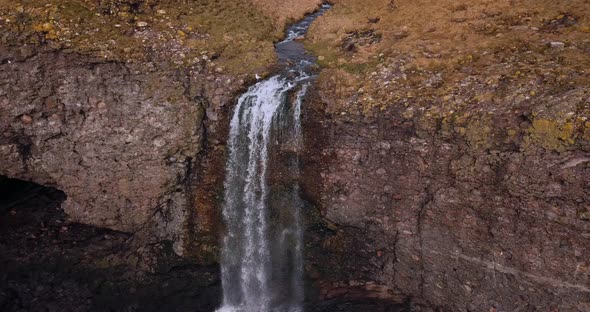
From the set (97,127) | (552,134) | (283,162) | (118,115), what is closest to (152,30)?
(118,115)

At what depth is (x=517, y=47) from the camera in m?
12.9

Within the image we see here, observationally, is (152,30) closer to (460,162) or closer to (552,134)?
(460,162)

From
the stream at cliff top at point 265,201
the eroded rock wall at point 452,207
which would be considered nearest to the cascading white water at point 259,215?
the stream at cliff top at point 265,201

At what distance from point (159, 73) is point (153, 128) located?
1726mm

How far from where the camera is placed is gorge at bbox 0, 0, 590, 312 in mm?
11180

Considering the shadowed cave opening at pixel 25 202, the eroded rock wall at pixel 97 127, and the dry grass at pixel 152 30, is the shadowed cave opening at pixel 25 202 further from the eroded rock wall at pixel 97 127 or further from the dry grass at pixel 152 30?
the dry grass at pixel 152 30

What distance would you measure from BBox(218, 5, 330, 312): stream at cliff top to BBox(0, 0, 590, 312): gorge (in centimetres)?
6

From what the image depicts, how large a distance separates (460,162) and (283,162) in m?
5.02

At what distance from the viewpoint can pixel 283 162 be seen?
13492 mm

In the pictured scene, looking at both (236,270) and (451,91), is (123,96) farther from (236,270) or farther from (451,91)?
(451,91)

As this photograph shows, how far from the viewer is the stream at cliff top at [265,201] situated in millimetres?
13211

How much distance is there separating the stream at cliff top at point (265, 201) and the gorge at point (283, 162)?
0.21 feet

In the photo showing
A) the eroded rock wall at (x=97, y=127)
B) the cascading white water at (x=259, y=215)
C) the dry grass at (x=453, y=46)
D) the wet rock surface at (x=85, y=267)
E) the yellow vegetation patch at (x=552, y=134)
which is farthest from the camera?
the wet rock surface at (x=85, y=267)

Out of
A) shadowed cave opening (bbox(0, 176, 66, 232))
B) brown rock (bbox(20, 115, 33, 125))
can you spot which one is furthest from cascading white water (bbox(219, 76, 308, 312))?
shadowed cave opening (bbox(0, 176, 66, 232))
